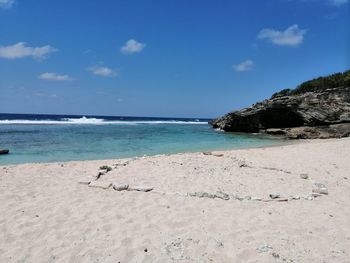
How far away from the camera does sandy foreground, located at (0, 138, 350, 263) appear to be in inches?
201

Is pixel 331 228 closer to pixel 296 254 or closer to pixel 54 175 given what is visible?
pixel 296 254

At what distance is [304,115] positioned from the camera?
3381 centimetres

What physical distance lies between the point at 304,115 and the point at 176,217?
30.5 meters

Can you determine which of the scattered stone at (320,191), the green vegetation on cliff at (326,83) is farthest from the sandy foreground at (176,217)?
the green vegetation on cliff at (326,83)

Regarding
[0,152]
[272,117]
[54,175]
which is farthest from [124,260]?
[272,117]

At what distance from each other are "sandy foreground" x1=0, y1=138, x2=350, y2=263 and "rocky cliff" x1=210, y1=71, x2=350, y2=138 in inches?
872

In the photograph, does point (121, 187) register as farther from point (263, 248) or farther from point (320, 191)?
point (320, 191)

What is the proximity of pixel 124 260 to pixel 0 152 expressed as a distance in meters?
15.2

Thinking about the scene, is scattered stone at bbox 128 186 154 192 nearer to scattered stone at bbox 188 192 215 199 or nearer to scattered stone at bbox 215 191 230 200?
scattered stone at bbox 188 192 215 199

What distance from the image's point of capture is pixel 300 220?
21.1 ft

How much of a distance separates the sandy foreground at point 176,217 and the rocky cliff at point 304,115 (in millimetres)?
22139

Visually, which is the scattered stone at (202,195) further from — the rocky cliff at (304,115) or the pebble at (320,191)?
the rocky cliff at (304,115)

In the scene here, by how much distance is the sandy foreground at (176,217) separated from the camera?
5.11 metres

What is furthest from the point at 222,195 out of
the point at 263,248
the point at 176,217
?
the point at 263,248
